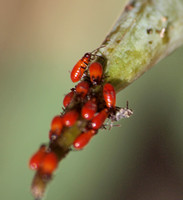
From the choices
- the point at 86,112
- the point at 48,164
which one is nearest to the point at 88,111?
the point at 86,112

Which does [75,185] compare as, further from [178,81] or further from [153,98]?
[178,81]

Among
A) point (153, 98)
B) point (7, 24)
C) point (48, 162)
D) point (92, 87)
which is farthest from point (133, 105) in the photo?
point (7, 24)

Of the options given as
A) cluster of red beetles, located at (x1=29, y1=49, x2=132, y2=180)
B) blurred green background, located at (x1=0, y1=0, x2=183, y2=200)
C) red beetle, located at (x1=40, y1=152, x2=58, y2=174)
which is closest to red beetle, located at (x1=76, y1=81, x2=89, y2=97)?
cluster of red beetles, located at (x1=29, y1=49, x2=132, y2=180)

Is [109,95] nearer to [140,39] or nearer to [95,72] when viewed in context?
[95,72]

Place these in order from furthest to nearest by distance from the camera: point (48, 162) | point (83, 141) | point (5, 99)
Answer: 1. point (5, 99)
2. point (83, 141)
3. point (48, 162)

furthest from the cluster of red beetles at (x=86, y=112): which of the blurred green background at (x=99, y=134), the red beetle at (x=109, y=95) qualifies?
the blurred green background at (x=99, y=134)

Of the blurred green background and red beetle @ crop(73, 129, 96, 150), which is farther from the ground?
the blurred green background

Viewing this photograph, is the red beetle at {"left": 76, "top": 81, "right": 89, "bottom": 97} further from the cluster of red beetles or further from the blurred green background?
the blurred green background
